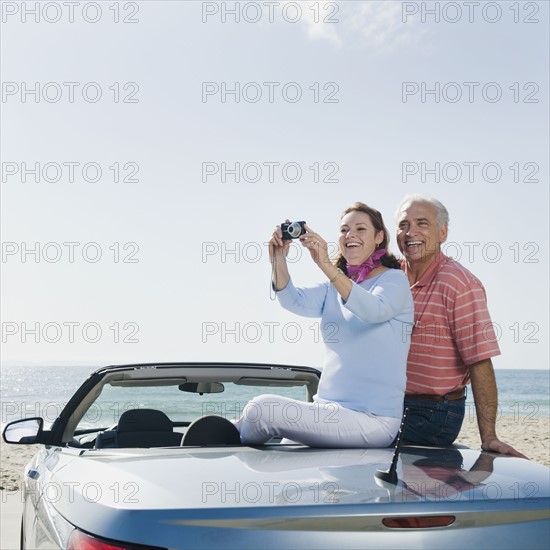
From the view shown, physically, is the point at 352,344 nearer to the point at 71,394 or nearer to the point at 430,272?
the point at 430,272

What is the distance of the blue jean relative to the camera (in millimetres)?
3281

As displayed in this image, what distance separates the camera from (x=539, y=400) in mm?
41906

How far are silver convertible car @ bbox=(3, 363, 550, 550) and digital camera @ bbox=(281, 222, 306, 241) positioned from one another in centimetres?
90

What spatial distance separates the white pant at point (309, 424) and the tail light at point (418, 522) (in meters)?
0.89

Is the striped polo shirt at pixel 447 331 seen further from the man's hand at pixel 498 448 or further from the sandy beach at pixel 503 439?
the sandy beach at pixel 503 439

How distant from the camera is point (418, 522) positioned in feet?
5.68

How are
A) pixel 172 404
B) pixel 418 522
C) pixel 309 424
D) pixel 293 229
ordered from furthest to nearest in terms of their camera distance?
pixel 172 404 < pixel 293 229 < pixel 309 424 < pixel 418 522

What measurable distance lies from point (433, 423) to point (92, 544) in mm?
1951

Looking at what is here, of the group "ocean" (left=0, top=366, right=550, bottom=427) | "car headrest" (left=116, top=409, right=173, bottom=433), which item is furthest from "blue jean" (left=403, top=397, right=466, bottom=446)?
"ocean" (left=0, top=366, right=550, bottom=427)

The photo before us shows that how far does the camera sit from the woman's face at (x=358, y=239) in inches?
124

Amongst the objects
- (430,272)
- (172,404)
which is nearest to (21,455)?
(430,272)

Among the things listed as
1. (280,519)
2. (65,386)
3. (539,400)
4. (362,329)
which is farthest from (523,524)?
(65,386)

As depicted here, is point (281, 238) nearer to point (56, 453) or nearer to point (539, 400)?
point (56, 453)

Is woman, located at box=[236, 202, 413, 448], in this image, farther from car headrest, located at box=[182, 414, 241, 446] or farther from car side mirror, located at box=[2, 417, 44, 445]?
car side mirror, located at box=[2, 417, 44, 445]
